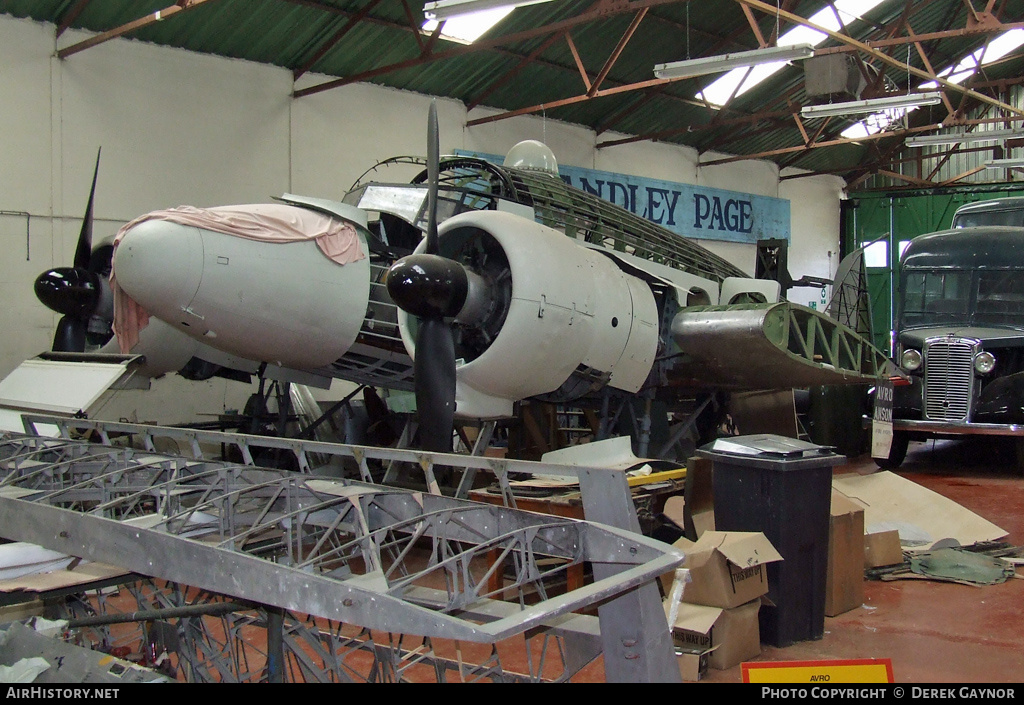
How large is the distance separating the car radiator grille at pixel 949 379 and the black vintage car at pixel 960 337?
0.04 feet

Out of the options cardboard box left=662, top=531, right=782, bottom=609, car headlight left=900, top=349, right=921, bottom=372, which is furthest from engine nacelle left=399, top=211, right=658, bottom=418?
car headlight left=900, top=349, right=921, bottom=372

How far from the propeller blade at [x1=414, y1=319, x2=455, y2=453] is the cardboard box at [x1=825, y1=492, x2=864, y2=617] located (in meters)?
2.52

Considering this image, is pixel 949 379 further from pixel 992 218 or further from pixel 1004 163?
pixel 1004 163

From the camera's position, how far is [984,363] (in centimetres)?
982

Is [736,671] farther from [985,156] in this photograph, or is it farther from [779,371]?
[985,156]

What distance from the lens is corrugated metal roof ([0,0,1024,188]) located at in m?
10.9

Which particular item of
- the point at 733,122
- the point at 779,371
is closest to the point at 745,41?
the point at 733,122

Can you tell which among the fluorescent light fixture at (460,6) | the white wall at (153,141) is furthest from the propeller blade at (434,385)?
the white wall at (153,141)

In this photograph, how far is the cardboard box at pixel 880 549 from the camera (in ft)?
19.4

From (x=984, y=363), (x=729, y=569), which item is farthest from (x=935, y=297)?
(x=729, y=569)

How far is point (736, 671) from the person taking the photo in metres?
4.12

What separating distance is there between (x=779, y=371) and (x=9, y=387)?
6329mm

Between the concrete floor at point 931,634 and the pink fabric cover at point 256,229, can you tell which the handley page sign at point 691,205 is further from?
the concrete floor at point 931,634

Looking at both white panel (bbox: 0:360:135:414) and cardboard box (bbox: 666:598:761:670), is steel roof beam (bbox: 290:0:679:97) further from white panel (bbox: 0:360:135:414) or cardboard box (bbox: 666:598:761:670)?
cardboard box (bbox: 666:598:761:670)
